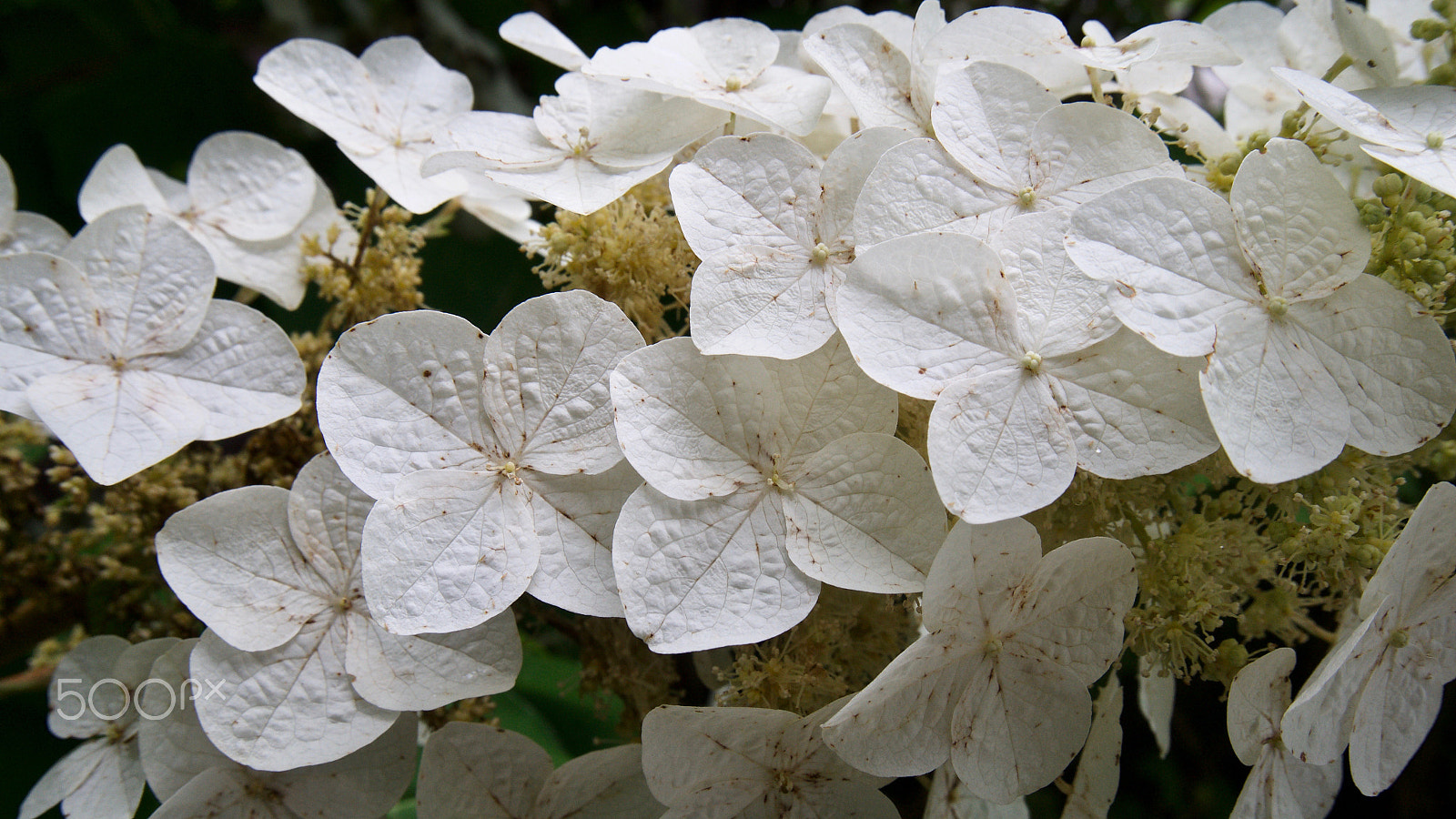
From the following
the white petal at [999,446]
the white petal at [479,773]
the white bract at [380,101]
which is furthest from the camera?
the white bract at [380,101]

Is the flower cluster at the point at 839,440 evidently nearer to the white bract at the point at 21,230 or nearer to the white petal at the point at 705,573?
the white petal at the point at 705,573

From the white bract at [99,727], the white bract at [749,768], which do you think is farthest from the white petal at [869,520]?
the white bract at [99,727]

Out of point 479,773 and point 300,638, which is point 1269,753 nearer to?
point 479,773

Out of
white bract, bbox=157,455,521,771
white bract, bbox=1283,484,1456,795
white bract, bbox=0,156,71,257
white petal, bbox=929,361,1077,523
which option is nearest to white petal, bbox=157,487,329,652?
white bract, bbox=157,455,521,771

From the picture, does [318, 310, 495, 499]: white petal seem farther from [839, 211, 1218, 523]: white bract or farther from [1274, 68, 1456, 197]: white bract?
[1274, 68, 1456, 197]: white bract

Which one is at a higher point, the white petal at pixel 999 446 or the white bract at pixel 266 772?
the white petal at pixel 999 446

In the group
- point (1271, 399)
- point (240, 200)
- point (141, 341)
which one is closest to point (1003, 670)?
point (1271, 399)
